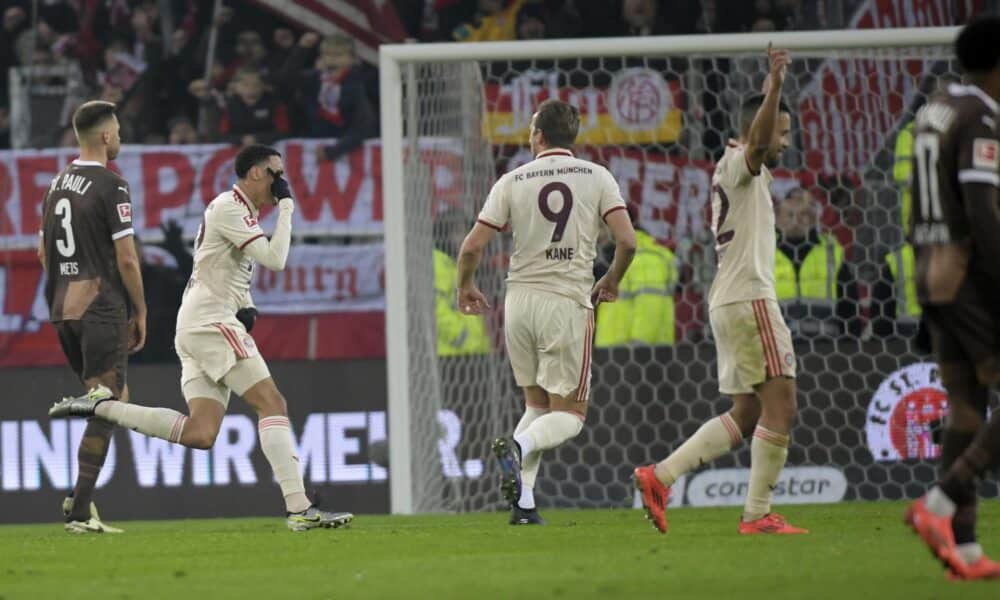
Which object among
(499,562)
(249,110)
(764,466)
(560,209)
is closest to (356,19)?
(249,110)

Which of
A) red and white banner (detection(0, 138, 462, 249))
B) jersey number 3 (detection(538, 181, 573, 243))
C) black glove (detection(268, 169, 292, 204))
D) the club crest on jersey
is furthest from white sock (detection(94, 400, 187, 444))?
red and white banner (detection(0, 138, 462, 249))

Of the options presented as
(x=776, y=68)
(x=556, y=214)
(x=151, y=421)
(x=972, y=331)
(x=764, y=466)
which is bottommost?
(x=764, y=466)

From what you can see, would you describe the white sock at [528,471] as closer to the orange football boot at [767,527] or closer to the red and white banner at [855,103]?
the orange football boot at [767,527]

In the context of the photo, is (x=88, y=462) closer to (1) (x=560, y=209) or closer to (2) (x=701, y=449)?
(1) (x=560, y=209)

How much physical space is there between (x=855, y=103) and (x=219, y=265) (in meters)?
4.74

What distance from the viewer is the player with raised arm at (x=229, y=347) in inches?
313

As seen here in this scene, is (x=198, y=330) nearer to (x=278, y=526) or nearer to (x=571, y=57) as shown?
(x=278, y=526)

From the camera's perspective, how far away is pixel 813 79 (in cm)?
1121

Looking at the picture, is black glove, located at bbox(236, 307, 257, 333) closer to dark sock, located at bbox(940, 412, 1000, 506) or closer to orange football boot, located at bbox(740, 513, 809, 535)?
orange football boot, located at bbox(740, 513, 809, 535)

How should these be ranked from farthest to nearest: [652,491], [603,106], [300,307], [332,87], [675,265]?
[332,87], [300,307], [603,106], [675,265], [652,491]

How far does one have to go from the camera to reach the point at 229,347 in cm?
796

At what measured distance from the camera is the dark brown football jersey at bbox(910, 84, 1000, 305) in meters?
5.07

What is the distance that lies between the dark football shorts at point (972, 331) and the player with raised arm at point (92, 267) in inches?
168

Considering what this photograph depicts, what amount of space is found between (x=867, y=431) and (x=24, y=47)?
816 cm
